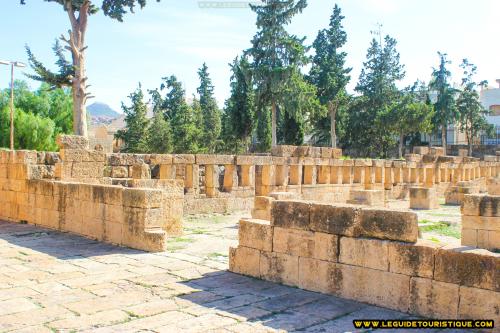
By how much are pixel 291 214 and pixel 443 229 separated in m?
8.06

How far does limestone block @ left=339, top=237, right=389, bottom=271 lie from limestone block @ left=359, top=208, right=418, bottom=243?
101mm

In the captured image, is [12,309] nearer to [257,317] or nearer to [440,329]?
[257,317]

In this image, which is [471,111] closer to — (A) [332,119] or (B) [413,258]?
(A) [332,119]

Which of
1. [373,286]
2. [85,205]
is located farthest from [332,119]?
[373,286]

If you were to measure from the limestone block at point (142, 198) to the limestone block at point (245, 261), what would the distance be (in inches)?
83.7

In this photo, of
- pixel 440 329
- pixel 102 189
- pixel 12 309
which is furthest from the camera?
pixel 102 189

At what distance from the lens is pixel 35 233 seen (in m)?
10.3

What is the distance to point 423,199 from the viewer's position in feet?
64.0

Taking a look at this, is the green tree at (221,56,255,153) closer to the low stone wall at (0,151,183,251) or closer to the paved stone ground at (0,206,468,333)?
the low stone wall at (0,151,183,251)

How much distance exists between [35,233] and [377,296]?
25.1 feet

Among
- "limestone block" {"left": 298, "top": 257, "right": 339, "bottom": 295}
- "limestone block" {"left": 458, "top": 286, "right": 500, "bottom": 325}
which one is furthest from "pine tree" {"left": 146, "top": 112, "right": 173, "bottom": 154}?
"limestone block" {"left": 458, "top": 286, "right": 500, "bottom": 325}

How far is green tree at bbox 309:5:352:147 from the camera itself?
4203 centimetres

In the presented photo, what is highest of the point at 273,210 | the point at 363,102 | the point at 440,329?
the point at 363,102

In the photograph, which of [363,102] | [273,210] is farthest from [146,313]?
[363,102]
